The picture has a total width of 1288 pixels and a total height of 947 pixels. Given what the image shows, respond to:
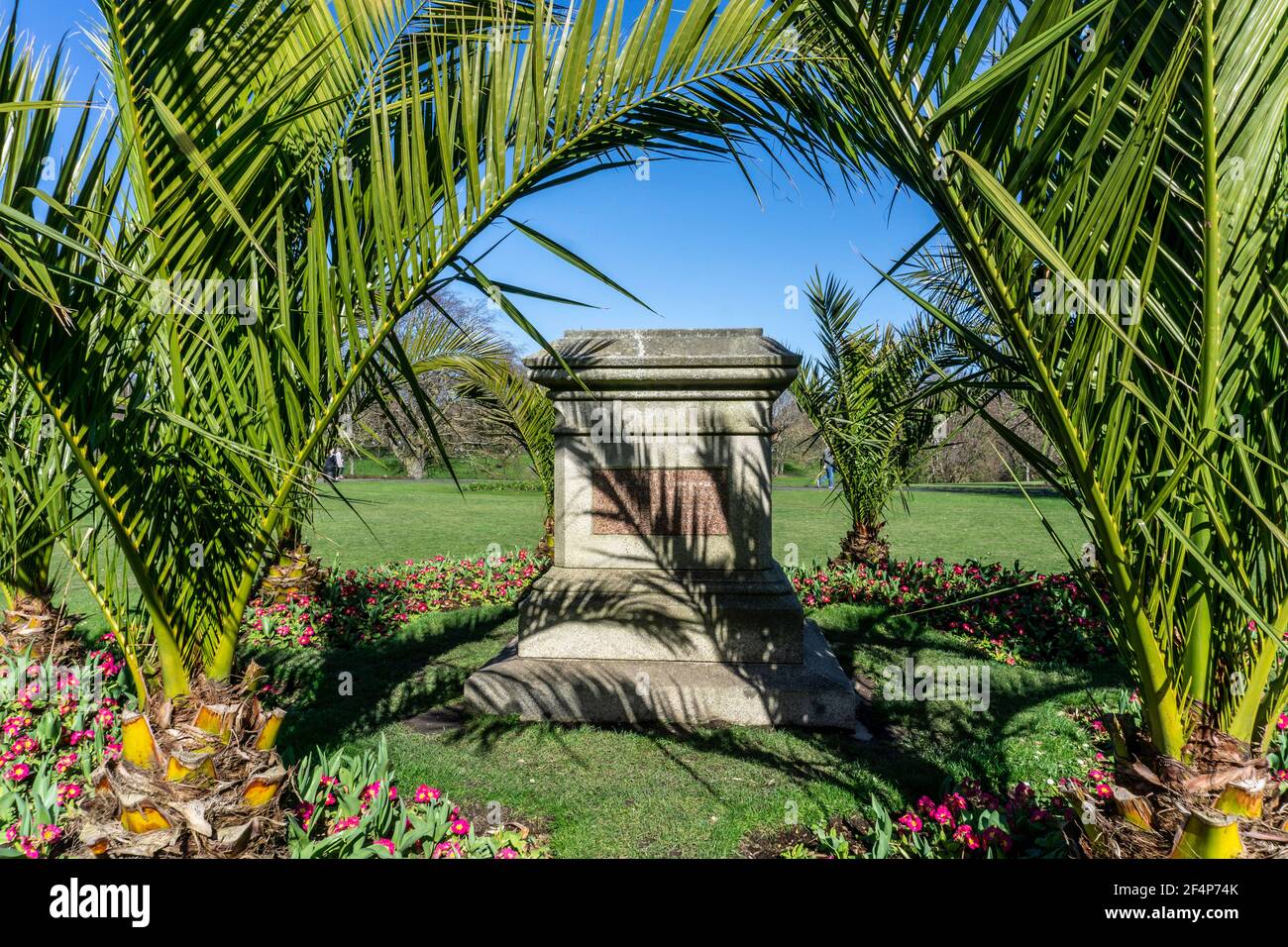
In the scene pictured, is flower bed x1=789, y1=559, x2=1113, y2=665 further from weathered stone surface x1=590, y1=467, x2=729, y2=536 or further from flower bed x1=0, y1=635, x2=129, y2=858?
flower bed x1=0, y1=635, x2=129, y2=858

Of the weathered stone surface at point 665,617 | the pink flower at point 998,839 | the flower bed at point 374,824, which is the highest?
the weathered stone surface at point 665,617

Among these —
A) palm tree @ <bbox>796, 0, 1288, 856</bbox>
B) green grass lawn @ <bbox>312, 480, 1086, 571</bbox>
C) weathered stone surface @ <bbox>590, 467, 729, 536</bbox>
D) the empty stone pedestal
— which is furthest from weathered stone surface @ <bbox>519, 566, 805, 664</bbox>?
green grass lawn @ <bbox>312, 480, 1086, 571</bbox>

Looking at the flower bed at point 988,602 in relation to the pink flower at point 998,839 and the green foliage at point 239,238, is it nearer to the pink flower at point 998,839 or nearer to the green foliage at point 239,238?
the pink flower at point 998,839

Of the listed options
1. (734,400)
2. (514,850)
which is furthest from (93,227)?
(734,400)

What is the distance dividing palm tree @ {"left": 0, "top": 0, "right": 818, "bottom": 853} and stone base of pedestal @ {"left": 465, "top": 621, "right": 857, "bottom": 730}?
221 centimetres

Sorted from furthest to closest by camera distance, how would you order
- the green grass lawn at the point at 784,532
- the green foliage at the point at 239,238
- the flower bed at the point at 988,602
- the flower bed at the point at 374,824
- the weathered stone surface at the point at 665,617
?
the green grass lawn at the point at 784,532
the flower bed at the point at 988,602
the weathered stone surface at the point at 665,617
the flower bed at the point at 374,824
the green foliage at the point at 239,238

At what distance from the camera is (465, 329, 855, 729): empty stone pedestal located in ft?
14.0

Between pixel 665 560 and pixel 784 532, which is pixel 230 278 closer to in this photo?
pixel 665 560

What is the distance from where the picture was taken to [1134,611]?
163 centimetres

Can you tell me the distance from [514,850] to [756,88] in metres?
2.86

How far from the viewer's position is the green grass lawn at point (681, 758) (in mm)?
3062

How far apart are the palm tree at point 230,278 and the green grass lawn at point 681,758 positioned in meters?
1.48

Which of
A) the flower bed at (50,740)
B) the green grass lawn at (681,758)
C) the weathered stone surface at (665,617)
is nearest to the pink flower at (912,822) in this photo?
the green grass lawn at (681,758)

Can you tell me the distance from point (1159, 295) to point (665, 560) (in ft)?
10.7
